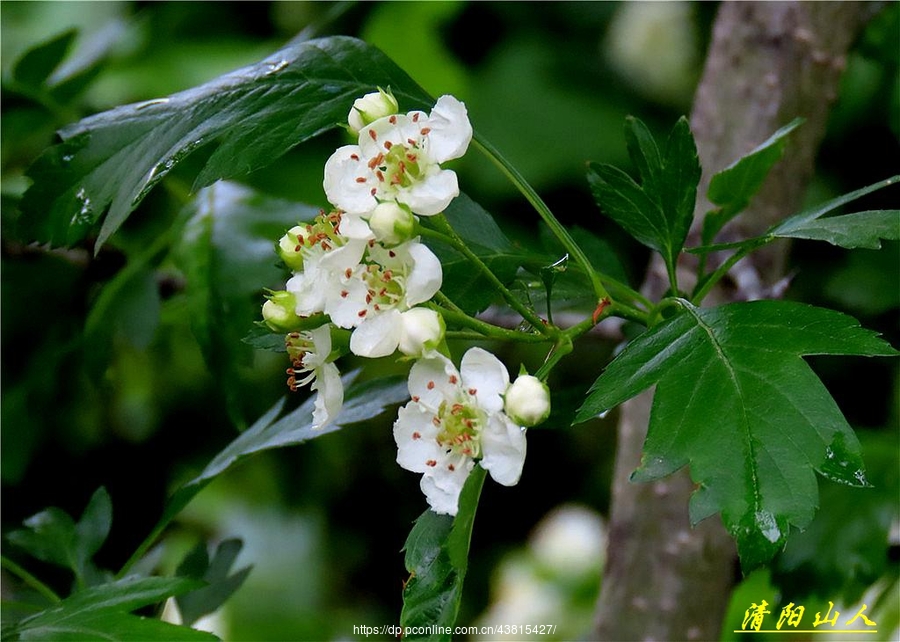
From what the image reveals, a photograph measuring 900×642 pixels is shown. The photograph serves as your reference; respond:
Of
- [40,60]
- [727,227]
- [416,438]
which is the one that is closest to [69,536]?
[416,438]

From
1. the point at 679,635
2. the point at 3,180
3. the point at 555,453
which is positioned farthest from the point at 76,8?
the point at 679,635

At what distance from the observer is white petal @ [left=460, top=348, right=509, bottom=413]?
516 mm

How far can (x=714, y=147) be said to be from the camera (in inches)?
39.0

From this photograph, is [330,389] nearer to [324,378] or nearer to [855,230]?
[324,378]

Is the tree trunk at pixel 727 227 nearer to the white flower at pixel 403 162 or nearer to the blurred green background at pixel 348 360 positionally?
the blurred green background at pixel 348 360

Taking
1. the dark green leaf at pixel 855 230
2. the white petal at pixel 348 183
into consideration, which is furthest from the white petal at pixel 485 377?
the dark green leaf at pixel 855 230

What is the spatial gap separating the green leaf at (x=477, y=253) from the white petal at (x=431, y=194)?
9cm

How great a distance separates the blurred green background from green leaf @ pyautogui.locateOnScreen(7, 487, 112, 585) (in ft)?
0.81

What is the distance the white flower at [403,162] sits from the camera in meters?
0.54

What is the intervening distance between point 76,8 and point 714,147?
4.58 feet

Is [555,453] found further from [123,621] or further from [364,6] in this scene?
[123,621]

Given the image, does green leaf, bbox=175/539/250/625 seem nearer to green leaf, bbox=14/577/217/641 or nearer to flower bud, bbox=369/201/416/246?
green leaf, bbox=14/577/217/641

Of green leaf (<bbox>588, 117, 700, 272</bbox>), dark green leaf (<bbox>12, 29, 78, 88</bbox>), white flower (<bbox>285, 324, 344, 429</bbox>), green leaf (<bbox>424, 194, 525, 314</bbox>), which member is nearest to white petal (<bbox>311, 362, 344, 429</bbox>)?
white flower (<bbox>285, 324, 344, 429</bbox>)

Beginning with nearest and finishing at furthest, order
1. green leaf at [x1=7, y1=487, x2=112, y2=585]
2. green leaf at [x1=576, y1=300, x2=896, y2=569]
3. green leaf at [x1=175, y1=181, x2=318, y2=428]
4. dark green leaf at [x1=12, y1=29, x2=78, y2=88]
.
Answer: green leaf at [x1=576, y1=300, x2=896, y2=569] → green leaf at [x1=7, y1=487, x2=112, y2=585] → green leaf at [x1=175, y1=181, x2=318, y2=428] → dark green leaf at [x1=12, y1=29, x2=78, y2=88]
